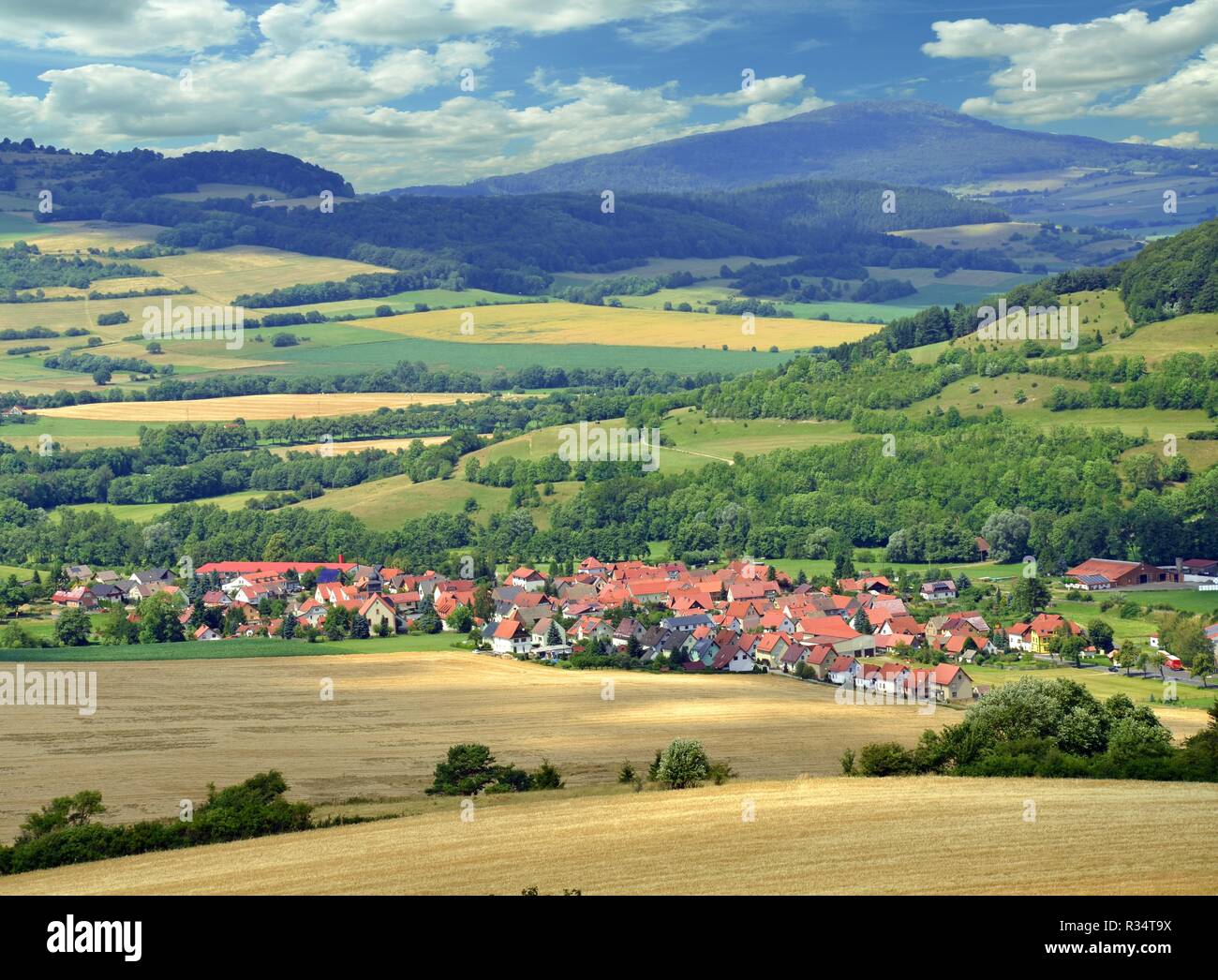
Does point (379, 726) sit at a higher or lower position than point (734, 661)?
higher

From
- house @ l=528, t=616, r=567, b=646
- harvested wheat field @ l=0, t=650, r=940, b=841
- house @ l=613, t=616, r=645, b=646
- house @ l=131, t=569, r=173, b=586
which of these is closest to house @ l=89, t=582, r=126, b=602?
house @ l=131, t=569, r=173, b=586

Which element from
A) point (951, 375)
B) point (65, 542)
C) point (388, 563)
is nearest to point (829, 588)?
point (388, 563)

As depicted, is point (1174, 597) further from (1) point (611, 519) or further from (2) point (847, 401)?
(2) point (847, 401)

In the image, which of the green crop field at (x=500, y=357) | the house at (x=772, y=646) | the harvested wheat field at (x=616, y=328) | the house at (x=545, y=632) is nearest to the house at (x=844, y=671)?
the house at (x=772, y=646)

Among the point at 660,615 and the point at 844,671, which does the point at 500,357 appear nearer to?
the point at 660,615

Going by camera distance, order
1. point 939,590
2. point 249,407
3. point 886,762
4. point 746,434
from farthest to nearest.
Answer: point 249,407
point 746,434
point 939,590
point 886,762

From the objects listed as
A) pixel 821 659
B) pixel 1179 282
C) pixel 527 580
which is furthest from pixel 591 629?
pixel 1179 282

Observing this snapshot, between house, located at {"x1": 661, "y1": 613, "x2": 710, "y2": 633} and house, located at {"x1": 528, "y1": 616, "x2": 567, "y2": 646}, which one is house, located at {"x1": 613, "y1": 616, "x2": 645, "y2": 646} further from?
house, located at {"x1": 528, "y1": 616, "x2": 567, "y2": 646}
